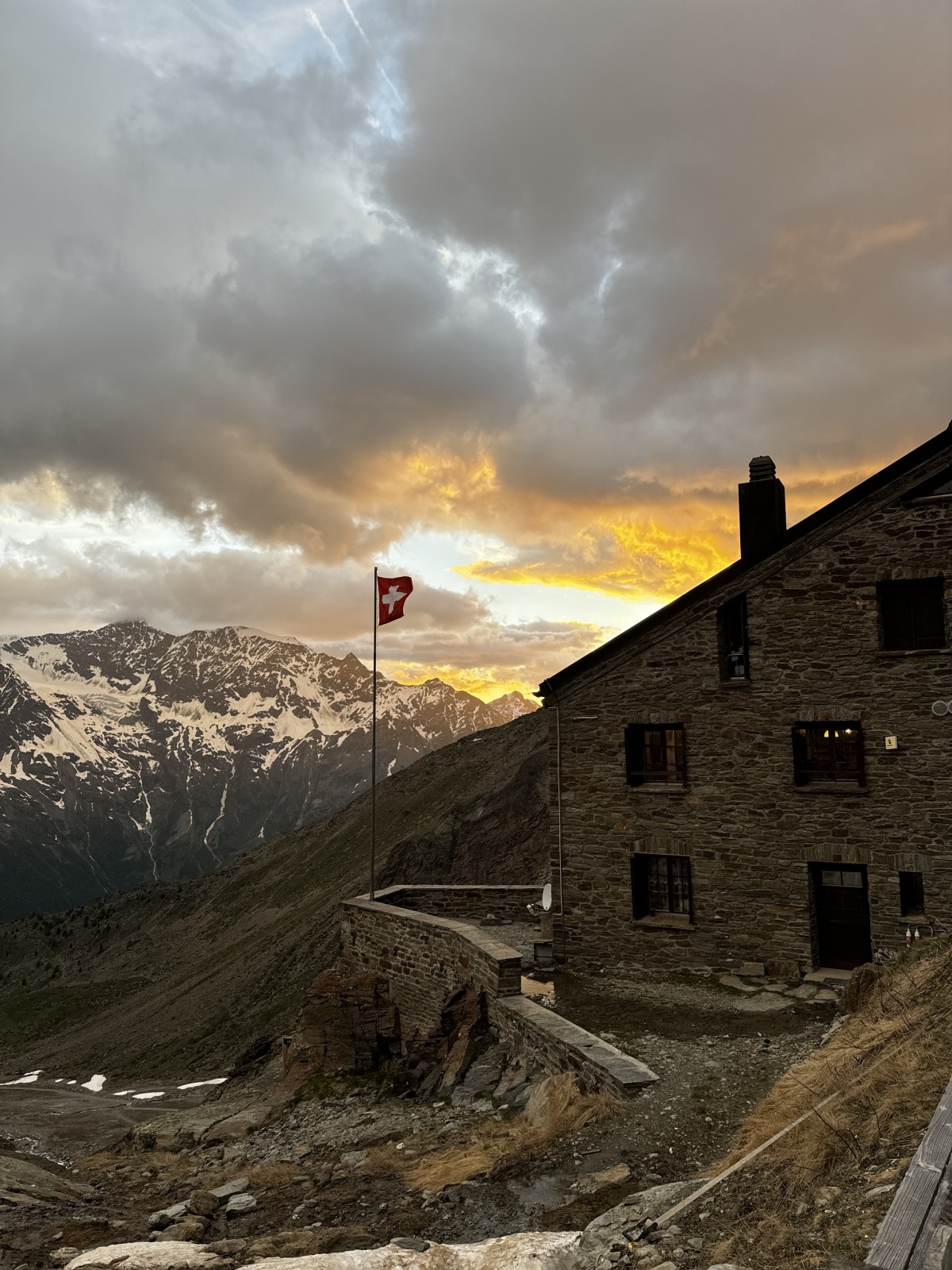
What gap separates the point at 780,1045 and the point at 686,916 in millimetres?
5599

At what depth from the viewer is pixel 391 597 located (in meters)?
24.6

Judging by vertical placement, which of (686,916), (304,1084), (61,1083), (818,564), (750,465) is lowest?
(61,1083)

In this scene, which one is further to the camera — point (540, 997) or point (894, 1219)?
point (540, 997)

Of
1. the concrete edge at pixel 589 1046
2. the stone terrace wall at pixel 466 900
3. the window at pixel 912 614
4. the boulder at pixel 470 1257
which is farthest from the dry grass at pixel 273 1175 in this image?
the window at pixel 912 614

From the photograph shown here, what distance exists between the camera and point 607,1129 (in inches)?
428

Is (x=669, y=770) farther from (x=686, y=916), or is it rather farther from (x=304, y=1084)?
(x=304, y=1084)

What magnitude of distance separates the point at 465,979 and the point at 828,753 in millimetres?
9331

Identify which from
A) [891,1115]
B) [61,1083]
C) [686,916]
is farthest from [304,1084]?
[61,1083]

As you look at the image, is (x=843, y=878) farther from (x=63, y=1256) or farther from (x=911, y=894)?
(x=63, y=1256)

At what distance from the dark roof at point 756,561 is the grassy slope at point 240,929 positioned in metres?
34.5

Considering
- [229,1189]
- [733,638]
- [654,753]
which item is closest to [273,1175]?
[229,1189]

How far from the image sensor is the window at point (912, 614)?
17.7 metres

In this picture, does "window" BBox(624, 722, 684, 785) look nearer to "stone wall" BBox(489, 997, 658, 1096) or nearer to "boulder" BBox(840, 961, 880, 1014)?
"stone wall" BBox(489, 997, 658, 1096)

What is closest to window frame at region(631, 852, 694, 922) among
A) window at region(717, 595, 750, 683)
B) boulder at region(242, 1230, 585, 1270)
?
window at region(717, 595, 750, 683)
